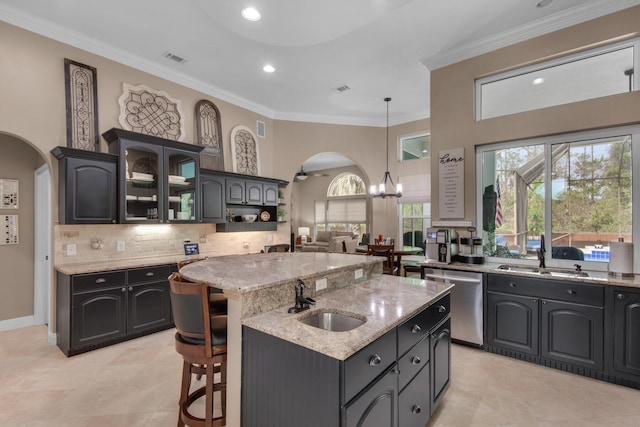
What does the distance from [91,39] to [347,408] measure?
15.4 feet

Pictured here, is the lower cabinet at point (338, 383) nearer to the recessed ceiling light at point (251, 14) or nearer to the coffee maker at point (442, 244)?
the coffee maker at point (442, 244)

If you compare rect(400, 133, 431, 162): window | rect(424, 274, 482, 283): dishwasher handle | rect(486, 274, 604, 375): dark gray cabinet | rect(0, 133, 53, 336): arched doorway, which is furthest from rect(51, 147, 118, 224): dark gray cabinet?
rect(400, 133, 431, 162): window

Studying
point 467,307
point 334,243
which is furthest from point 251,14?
point 334,243

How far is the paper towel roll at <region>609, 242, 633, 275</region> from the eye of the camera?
9.04ft

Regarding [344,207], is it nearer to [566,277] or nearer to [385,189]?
[385,189]

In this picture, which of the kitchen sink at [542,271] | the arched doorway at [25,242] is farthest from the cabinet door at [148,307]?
the kitchen sink at [542,271]

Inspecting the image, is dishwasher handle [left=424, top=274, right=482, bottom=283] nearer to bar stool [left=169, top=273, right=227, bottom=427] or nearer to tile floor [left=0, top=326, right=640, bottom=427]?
tile floor [left=0, top=326, right=640, bottom=427]

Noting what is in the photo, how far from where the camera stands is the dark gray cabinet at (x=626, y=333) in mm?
2541

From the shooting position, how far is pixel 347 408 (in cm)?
124

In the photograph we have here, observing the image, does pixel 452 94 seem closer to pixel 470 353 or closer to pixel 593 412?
pixel 470 353

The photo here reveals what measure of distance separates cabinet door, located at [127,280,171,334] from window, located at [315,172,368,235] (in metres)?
7.63

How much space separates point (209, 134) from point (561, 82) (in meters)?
4.75

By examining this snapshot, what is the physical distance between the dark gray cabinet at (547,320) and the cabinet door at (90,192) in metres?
4.38

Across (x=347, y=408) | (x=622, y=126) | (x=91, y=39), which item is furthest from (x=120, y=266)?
(x=622, y=126)
